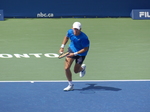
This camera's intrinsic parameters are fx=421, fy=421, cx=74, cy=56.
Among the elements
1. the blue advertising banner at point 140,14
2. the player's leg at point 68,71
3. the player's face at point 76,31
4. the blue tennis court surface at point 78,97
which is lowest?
the blue advertising banner at point 140,14

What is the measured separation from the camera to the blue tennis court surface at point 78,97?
11.2 meters

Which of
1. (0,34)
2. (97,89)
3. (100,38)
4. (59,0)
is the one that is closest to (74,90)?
(97,89)

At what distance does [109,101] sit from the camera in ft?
38.7

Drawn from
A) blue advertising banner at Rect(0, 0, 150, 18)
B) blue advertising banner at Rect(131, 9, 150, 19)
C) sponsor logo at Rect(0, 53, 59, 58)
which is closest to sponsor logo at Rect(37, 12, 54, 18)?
blue advertising banner at Rect(0, 0, 150, 18)

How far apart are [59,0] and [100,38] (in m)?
5.53

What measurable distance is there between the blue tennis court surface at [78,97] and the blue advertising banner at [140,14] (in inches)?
502

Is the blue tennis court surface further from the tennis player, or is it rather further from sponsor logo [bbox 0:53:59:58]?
sponsor logo [bbox 0:53:59:58]

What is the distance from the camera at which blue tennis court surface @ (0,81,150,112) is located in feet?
36.7

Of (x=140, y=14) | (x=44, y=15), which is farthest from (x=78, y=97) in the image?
(x=140, y=14)

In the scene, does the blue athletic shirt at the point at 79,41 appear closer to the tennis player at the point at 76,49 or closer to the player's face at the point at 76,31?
the tennis player at the point at 76,49

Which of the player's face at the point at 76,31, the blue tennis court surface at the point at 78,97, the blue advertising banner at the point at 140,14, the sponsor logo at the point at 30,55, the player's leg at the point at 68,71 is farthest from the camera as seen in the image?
the blue advertising banner at the point at 140,14

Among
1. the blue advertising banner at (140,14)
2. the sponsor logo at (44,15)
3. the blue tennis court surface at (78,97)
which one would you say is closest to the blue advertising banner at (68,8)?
the sponsor logo at (44,15)

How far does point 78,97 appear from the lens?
480 inches

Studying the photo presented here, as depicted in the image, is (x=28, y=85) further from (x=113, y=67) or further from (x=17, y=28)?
(x=17, y=28)
